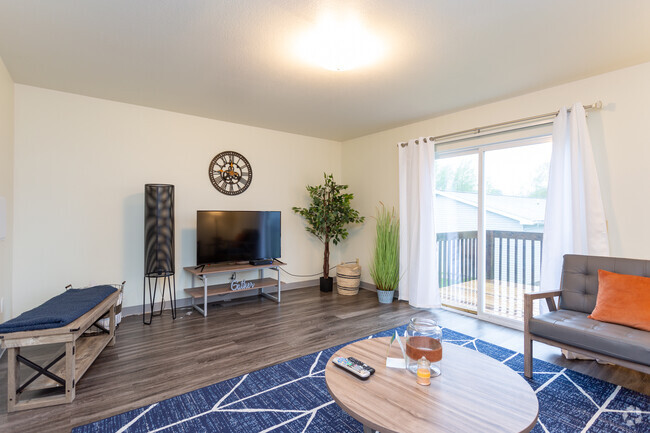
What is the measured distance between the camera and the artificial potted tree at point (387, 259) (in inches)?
177

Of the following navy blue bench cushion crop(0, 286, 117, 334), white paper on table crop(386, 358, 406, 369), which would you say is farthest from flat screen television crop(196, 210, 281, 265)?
white paper on table crop(386, 358, 406, 369)

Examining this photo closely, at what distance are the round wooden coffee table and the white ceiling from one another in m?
2.16

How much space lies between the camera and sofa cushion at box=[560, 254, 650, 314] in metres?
2.48

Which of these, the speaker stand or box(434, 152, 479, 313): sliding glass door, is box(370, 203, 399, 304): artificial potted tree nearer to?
box(434, 152, 479, 313): sliding glass door

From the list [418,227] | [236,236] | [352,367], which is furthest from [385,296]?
[352,367]

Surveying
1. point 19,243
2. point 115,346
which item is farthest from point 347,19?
point 19,243

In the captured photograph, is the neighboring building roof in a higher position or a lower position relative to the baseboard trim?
higher

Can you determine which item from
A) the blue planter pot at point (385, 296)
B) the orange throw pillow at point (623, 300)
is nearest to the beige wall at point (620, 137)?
the orange throw pillow at point (623, 300)

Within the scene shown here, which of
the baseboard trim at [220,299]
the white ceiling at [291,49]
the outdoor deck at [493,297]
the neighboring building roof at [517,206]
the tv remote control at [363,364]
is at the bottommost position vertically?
the baseboard trim at [220,299]

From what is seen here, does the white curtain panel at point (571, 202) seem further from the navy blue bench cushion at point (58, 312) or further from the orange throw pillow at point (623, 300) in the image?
the navy blue bench cushion at point (58, 312)

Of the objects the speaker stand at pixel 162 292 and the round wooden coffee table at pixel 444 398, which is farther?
the speaker stand at pixel 162 292

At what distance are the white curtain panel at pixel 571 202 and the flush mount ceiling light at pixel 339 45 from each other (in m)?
1.95

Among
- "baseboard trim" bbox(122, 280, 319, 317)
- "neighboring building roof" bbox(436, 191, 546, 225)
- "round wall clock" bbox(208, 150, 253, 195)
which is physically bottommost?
"baseboard trim" bbox(122, 280, 319, 317)


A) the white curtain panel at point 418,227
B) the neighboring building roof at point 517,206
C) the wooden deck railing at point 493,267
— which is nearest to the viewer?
the neighboring building roof at point 517,206
